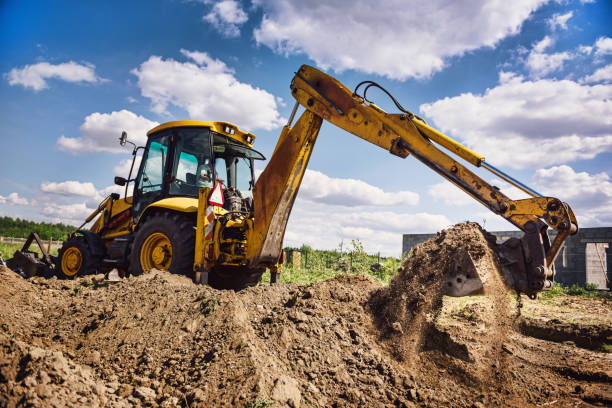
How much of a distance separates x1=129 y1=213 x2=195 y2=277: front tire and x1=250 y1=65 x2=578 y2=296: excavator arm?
46.0 inches

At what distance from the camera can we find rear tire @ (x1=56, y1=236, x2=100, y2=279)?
7.62 m

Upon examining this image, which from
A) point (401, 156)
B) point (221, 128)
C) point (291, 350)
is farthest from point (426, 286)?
point (221, 128)

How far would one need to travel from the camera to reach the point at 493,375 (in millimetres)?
3838

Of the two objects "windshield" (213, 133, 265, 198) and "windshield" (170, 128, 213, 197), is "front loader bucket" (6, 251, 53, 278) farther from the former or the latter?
"windshield" (213, 133, 265, 198)

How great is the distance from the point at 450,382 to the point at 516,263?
1.31m

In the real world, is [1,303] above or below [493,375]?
above

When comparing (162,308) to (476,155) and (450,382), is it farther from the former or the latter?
(476,155)

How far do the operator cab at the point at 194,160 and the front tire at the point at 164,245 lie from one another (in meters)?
0.72

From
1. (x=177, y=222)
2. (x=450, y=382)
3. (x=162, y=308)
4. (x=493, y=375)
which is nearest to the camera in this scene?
(x=450, y=382)

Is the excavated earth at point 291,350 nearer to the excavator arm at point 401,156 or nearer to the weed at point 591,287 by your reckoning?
the excavator arm at point 401,156

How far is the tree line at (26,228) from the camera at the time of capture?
3453 centimetres

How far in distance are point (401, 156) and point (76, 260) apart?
7.11m

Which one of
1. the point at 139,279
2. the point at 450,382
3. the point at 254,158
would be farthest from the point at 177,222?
the point at 450,382

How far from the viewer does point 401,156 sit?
4383 mm
